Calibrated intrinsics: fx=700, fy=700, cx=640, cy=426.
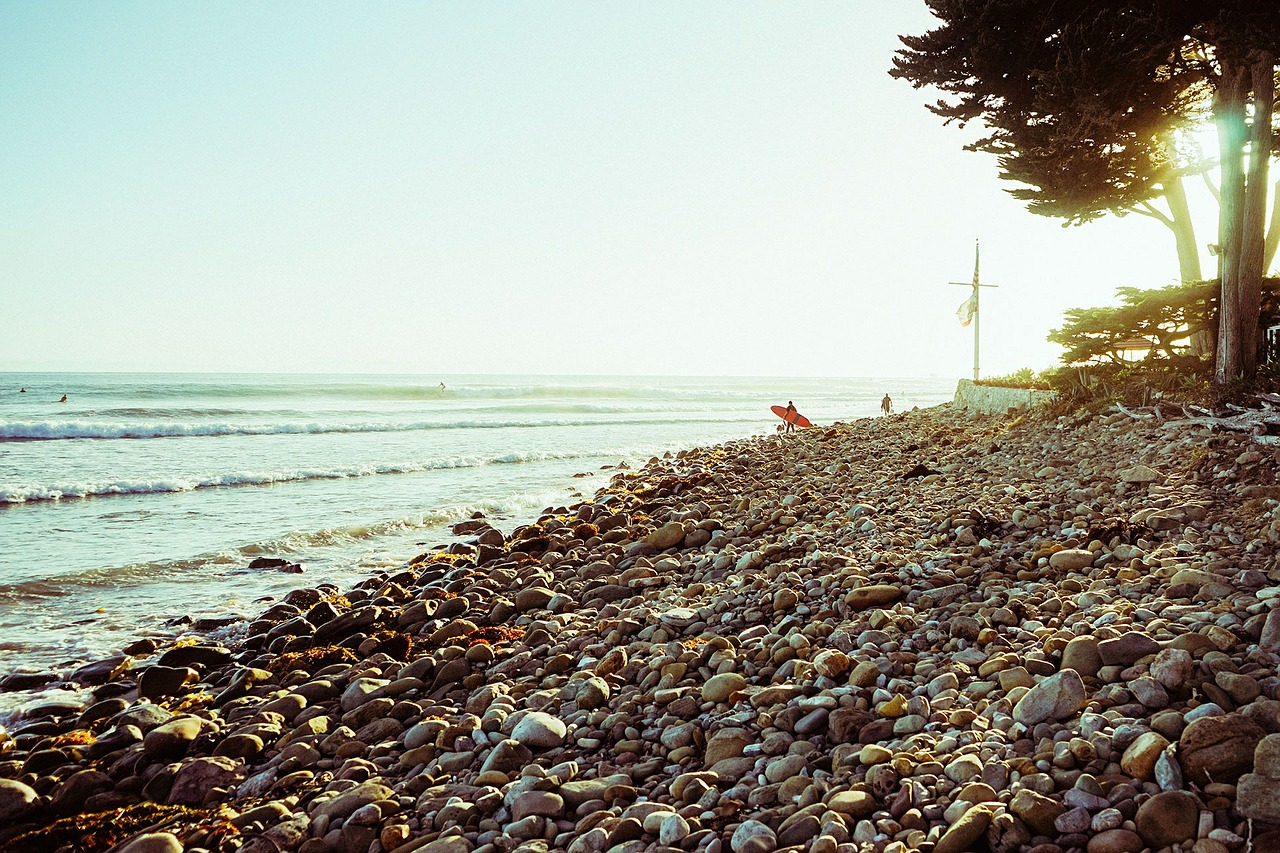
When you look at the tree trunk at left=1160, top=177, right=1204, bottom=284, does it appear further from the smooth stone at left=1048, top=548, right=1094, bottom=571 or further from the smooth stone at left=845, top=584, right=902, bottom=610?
the smooth stone at left=845, top=584, right=902, bottom=610

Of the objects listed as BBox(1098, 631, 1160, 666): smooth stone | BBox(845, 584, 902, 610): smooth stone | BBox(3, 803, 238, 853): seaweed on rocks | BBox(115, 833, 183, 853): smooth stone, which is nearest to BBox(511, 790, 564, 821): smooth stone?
BBox(3, 803, 238, 853): seaweed on rocks

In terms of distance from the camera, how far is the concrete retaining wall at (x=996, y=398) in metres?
12.1

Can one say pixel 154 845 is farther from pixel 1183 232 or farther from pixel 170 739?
pixel 1183 232

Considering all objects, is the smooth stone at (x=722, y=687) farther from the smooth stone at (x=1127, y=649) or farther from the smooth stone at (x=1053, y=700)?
the smooth stone at (x=1127, y=649)

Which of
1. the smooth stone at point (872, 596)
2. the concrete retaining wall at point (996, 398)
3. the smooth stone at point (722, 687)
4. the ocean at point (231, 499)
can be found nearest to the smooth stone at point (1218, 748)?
the smooth stone at point (722, 687)

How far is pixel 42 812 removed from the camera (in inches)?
138

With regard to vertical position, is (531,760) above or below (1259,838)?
below

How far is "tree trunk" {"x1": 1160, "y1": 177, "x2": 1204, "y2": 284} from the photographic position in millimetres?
12938

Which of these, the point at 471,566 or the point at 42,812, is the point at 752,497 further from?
the point at 42,812

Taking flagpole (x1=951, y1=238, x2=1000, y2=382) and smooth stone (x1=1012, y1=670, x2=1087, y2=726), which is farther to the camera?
flagpole (x1=951, y1=238, x2=1000, y2=382)

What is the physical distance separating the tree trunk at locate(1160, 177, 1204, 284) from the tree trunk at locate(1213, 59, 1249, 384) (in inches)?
157

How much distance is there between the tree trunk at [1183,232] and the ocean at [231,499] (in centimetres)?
1201

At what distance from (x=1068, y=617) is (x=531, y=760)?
296cm

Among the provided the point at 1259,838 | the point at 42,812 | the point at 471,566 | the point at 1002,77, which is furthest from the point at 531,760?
the point at 1002,77
